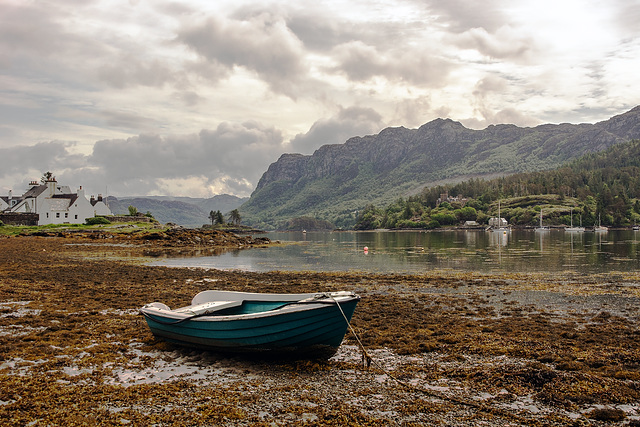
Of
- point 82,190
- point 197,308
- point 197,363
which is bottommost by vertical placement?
point 197,363

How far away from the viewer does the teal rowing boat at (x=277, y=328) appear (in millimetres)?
12344

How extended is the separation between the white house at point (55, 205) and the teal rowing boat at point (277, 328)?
103 meters

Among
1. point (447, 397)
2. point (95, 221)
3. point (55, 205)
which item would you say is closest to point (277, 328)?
point (447, 397)

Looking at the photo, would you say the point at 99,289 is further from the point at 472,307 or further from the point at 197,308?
the point at 472,307

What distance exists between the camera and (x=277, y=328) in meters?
12.5

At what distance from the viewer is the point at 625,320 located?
17.9 m

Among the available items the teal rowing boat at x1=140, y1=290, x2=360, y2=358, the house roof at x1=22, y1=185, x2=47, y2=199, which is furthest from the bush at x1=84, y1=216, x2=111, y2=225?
the teal rowing boat at x1=140, y1=290, x2=360, y2=358

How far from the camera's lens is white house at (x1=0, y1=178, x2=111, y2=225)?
10106cm

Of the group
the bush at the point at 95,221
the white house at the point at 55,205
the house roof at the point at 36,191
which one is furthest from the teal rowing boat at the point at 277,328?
the house roof at the point at 36,191

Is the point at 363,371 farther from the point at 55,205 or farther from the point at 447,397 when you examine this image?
the point at 55,205

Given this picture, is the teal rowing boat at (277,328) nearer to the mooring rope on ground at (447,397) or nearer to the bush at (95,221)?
the mooring rope on ground at (447,397)

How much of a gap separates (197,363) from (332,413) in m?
5.29

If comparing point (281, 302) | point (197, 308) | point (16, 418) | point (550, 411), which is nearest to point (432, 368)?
point (550, 411)

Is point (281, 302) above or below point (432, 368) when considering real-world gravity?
above
